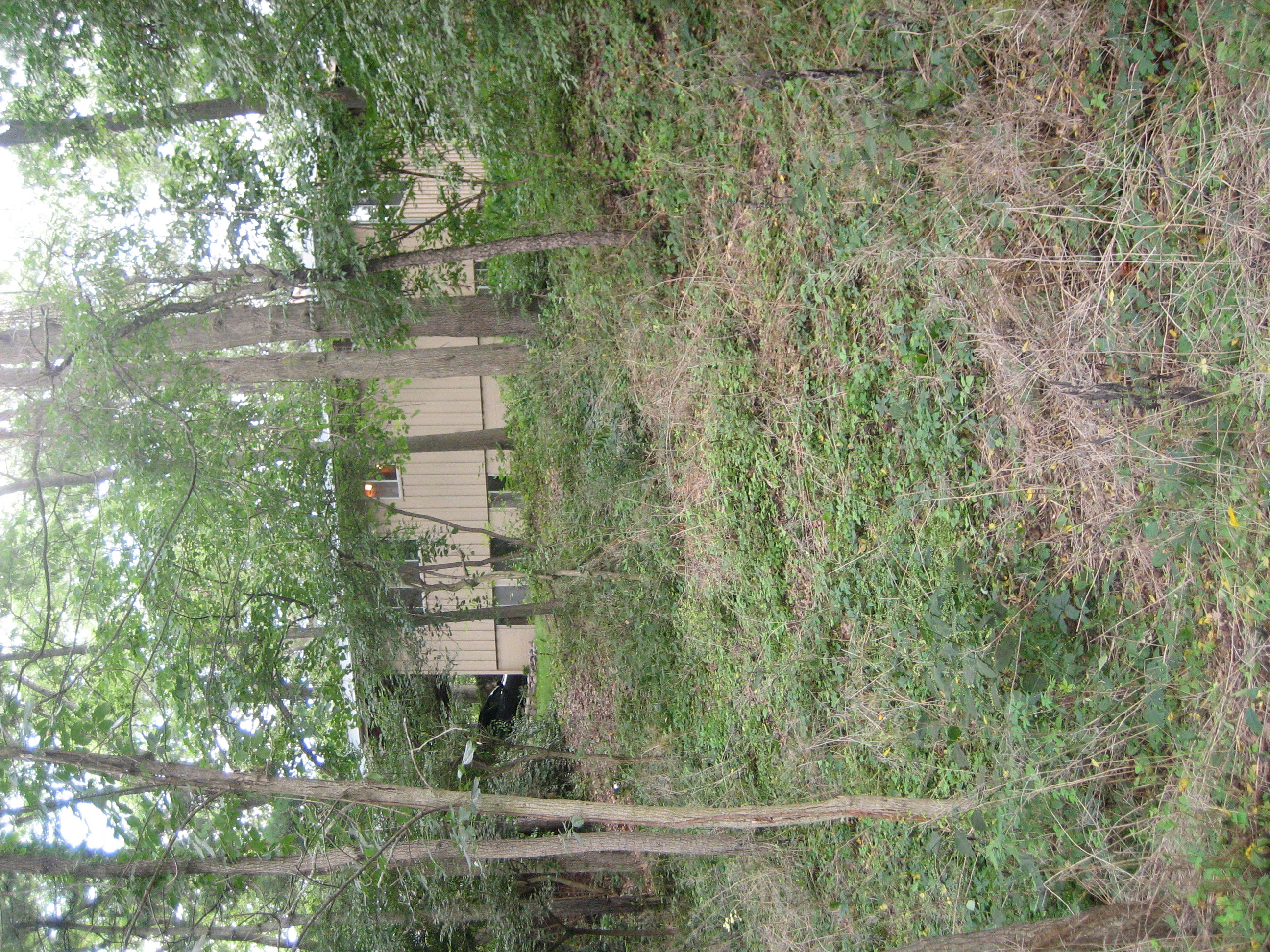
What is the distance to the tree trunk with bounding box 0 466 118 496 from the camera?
758cm

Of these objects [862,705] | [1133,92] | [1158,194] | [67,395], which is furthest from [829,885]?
[67,395]

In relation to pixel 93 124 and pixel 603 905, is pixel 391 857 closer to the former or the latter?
pixel 603 905

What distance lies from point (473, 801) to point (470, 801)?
0.02 meters

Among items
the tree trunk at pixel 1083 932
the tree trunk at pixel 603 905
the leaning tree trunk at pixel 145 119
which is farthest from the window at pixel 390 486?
the tree trunk at pixel 1083 932

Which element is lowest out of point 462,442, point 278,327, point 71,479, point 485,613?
point 485,613

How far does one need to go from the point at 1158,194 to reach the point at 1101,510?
5.05 feet

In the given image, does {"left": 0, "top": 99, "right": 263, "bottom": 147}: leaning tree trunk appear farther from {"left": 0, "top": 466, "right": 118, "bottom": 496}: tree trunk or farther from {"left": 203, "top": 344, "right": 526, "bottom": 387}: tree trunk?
{"left": 0, "top": 466, "right": 118, "bottom": 496}: tree trunk

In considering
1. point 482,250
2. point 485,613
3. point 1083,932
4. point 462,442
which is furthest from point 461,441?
point 1083,932

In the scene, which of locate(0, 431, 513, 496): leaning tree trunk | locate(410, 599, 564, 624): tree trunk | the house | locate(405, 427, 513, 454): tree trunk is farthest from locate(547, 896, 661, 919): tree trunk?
locate(405, 427, 513, 454): tree trunk

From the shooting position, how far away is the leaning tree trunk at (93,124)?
22.9 feet

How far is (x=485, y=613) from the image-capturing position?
1091 centimetres

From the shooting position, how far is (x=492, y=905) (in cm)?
856

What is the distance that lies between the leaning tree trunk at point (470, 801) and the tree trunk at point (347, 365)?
4068 mm

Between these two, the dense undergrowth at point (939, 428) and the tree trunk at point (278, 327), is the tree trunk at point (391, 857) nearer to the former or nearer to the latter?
the dense undergrowth at point (939, 428)
